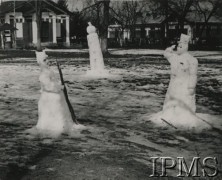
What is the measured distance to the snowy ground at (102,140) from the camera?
17.4 ft

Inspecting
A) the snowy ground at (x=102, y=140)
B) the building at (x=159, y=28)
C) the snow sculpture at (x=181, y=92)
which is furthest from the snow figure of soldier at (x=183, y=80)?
the building at (x=159, y=28)

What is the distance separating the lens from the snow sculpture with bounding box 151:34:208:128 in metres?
7.97

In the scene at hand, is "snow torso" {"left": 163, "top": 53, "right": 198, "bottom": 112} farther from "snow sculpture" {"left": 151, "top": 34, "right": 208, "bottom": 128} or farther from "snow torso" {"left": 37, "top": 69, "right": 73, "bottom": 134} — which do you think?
"snow torso" {"left": 37, "top": 69, "right": 73, "bottom": 134}

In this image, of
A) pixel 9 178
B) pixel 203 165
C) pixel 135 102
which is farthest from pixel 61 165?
pixel 135 102

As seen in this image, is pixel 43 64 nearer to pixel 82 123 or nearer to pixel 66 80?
pixel 82 123

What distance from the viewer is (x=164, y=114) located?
8.15 meters

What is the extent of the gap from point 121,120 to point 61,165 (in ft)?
10.0

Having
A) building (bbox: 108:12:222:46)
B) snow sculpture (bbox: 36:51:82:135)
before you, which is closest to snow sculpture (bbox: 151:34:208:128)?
snow sculpture (bbox: 36:51:82:135)

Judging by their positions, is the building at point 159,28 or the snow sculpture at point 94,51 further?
the building at point 159,28

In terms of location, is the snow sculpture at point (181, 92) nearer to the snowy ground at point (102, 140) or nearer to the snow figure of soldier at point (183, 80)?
the snow figure of soldier at point (183, 80)

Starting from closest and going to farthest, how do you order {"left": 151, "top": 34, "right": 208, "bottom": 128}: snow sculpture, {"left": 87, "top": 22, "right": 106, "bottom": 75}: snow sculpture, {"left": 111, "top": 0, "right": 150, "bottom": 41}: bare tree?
{"left": 151, "top": 34, "right": 208, "bottom": 128}: snow sculpture → {"left": 87, "top": 22, "right": 106, "bottom": 75}: snow sculpture → {"left": 111, "top": 0, "right": 150, "bottom": 41}: bare tree

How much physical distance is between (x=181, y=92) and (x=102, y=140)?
6.93 ft

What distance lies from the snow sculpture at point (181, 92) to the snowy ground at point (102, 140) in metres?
0.42

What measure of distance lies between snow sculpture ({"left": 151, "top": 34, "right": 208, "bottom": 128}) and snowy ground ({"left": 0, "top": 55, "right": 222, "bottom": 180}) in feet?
1.39
